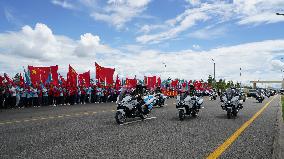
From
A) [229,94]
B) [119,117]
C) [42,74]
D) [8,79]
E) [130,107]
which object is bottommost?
[119,117]

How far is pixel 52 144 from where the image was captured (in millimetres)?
8586

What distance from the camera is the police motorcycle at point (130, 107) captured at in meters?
13.6

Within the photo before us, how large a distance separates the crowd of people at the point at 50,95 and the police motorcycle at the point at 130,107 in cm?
1216

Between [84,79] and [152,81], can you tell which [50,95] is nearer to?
[84,79]

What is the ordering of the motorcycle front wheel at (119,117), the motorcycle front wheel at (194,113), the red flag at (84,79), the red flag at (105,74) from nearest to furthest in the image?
1. the motorcycle front wheel at (119,117)
2. the motorcycle front wheel at (194,113)
3. the red flag at (84,79)
4. the red flag at (105,74)

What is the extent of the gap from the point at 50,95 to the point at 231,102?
49.4 ft

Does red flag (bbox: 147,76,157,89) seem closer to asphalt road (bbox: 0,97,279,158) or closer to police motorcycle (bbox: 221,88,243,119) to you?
police motorcycle (bbox: 221,88,243,119)

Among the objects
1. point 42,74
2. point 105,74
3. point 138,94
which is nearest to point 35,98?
point 42,74

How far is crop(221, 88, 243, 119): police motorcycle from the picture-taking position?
16905mm

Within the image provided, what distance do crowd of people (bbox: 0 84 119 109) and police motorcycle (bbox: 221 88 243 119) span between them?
13982 millimetres

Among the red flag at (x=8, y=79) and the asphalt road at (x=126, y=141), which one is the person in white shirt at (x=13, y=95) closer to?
the red flag at (x=8, y=79)

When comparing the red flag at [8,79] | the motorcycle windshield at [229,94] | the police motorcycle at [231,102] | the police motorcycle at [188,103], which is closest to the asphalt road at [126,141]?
the police motorcycle at [188,103]

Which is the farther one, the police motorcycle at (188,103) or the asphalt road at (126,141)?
the police motorcycle at (188,103)

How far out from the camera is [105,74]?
32.1 m
